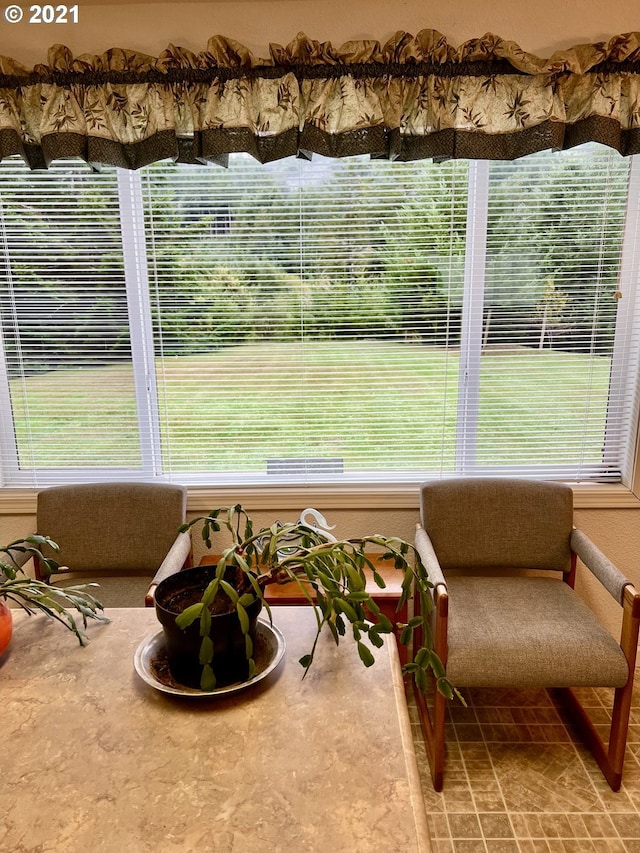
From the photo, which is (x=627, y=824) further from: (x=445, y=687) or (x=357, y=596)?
(x=357, y=596)

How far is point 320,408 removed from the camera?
255 cm

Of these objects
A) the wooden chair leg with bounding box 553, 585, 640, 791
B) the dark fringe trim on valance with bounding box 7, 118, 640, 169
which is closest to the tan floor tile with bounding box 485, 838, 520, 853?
the wooden chair leg with bounding box 553, 585, 640, 791

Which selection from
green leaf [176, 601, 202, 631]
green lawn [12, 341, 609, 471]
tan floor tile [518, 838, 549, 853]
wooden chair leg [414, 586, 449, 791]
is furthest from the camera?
green lawn [12, 341, 609, 471]

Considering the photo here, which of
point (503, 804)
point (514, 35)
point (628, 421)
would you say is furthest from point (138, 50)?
point (503, 804)

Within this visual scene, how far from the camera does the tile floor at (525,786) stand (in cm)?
174

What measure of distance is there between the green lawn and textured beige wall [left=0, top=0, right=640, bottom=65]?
46.1 inches

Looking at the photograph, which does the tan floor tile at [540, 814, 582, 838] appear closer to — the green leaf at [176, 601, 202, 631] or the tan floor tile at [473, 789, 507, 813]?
the tan floor tile at [473, 789, 507, 813]

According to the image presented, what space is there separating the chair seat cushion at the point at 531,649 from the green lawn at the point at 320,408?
0.76 meters

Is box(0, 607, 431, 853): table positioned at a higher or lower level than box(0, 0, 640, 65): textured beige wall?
lower

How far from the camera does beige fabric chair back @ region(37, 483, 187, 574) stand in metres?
2.36

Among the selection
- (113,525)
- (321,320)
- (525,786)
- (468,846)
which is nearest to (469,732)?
(525,786)

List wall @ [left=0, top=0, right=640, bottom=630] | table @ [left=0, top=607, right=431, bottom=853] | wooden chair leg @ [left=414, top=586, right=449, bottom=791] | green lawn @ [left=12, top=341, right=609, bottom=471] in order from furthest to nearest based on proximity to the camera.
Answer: green lawn @ [left=12, top=341, right=609, bottom=471], wall @ [left=0, top=0, right=640, bottom=630], wooden chair leg @ [left=414, top=586, right=449, bottom=791], table @ [left=0, top=607, right=431, bottom=853]

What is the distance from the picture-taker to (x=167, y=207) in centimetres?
236

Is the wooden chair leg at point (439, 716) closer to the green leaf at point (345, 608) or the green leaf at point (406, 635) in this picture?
the green leaf at point (406, 635)
